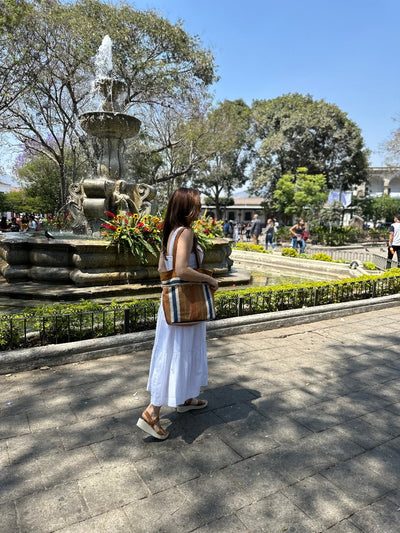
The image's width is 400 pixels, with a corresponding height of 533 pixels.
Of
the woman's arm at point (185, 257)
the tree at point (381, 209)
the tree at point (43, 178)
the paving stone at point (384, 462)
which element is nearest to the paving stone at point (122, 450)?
the woman's arm at point (185, 257)

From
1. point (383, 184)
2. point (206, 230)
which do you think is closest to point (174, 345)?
point (206, 230)

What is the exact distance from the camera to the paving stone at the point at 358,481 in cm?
236

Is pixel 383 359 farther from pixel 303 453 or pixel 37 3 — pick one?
pixel 37 3

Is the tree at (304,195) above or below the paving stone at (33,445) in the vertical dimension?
above

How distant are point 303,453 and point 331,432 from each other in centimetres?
42

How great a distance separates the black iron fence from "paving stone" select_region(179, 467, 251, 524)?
2.53 m

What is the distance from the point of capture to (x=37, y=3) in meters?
15.1

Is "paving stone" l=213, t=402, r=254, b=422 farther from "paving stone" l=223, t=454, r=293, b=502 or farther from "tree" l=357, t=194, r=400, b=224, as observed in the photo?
"tree" l=357, t=194, r=400, b=224

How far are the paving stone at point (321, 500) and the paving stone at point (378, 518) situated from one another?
0.06m

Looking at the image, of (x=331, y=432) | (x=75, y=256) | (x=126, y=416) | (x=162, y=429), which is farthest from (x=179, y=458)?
(x=75, y=256)

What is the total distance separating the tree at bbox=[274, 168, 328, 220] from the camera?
91.9 feet

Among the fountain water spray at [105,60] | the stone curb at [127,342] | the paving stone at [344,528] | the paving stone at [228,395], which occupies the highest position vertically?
the fountain water spray at [105,60]

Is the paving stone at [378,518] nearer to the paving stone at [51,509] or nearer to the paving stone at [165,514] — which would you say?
the paving stone at [165,514]

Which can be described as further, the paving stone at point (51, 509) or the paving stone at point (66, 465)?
the paving stone at point (66, 465)
